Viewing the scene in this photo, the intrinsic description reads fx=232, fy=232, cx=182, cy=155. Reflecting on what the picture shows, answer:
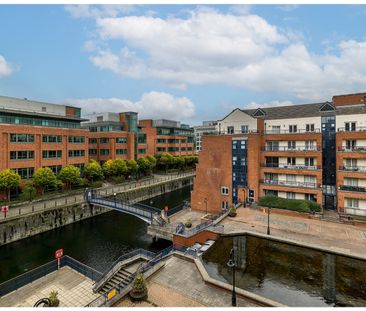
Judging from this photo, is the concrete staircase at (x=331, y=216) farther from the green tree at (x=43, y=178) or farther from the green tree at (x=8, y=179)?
the green tree at (x=8, y=179)

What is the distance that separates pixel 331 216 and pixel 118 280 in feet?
86.1

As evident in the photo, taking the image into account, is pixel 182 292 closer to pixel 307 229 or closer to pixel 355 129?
pixel 307 229

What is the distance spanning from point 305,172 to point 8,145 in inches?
1825

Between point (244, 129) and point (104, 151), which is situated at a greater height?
point (244, 129)

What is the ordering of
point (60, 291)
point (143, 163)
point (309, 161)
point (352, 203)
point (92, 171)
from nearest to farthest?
point (60, 291)
point (352, 203)
point (309, 161)
point (92, 171)
point (143, 163)

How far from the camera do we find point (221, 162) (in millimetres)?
36438

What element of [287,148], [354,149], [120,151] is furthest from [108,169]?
[354,149]

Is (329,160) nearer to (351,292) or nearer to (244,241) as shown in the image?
(244,241)

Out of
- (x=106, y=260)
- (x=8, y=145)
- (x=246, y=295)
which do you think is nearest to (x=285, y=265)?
(x=246, y=295)

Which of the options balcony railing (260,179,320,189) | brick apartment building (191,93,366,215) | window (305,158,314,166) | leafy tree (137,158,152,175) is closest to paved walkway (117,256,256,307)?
brick apartment building (191,93,366,215)

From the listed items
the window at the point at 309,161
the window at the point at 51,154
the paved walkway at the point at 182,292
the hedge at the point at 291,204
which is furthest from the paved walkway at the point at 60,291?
the window at the point at 51,154

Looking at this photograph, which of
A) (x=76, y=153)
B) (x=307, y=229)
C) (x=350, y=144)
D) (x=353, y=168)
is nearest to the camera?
(x=307, y=229)

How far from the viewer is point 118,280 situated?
18.9 m

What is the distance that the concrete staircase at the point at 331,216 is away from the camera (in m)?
28.0
